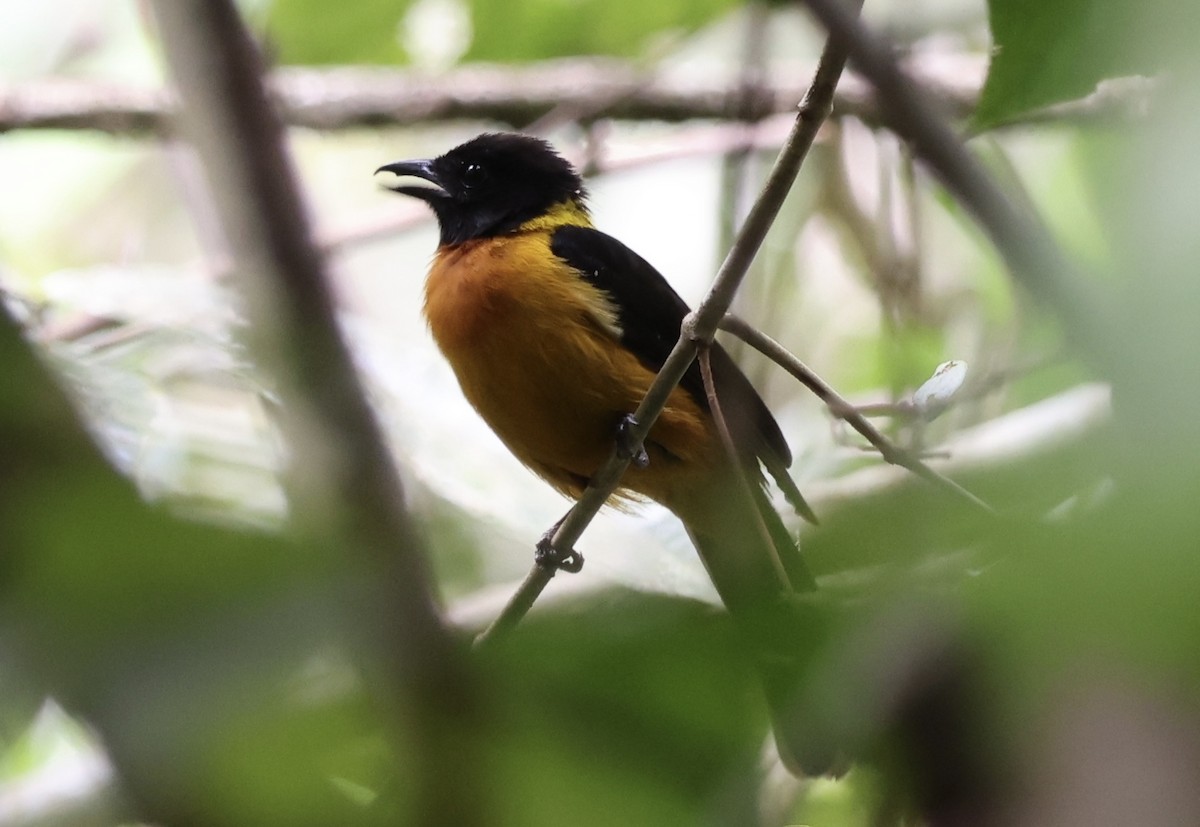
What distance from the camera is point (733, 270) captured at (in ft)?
5.24

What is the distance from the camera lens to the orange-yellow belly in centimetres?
301

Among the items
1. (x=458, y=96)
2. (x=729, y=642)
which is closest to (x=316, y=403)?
(x=729, y=642)

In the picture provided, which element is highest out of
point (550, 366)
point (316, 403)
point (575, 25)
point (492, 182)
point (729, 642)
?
point (316, 403)

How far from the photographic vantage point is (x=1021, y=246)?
70 centimetres

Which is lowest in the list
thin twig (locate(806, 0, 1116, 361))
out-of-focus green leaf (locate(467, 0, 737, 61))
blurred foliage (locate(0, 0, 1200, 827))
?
out-of-focus green leaf (locate(467, 0, 737, 61))

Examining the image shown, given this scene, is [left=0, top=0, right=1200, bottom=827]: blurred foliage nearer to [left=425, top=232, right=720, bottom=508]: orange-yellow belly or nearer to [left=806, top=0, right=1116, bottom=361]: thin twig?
[left=806, top=0, right=1116, bottom=361]: thin twig

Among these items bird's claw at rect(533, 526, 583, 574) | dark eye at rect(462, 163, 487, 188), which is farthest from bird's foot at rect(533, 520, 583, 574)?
dark eye at rect(462, 163, 487, 188)

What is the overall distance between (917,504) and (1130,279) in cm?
28

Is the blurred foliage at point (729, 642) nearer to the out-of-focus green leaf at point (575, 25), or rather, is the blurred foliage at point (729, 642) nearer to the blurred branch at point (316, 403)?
the blurred branch at point (316, 403)

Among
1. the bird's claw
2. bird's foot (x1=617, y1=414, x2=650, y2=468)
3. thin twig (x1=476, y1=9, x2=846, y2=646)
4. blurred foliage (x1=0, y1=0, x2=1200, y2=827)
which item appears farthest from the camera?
bird's foot (x1=617, y1=414, x2=650, y2=468)

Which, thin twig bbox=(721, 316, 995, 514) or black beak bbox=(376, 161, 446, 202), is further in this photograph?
black beak bbox=(376, 161, 446, 202)

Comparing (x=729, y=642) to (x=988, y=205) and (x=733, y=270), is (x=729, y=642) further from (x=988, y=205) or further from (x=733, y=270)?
(x=733, y=270)

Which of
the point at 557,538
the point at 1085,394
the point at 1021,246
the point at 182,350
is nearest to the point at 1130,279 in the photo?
the point at 1021,246

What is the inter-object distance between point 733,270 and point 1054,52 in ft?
2.35
